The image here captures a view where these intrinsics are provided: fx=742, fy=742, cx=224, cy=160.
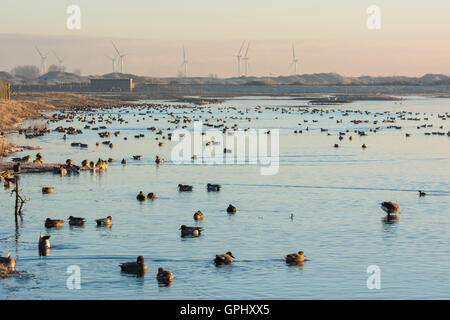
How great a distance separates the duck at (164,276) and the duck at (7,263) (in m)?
6.35

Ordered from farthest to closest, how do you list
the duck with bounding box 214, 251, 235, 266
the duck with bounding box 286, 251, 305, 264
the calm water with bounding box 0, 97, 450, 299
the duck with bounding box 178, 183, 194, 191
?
the duck with bounding box 178, 183, 194, 191 < the duck with bounding box 286, 251, 305, 264 < the duck with bounding box 214, 251, 235, 266 < the calm water with bounding box 0, 97, 450, 299

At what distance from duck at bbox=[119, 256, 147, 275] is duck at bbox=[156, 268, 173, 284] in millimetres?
1127

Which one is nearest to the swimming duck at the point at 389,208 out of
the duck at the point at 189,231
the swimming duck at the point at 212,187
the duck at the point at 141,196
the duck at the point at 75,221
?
the duck at the point at 189,231

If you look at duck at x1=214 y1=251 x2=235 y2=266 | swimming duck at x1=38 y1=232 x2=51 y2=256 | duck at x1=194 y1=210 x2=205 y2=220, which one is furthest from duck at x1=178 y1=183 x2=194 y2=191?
duck at x1=214 y1=251 x2=235 y2=266

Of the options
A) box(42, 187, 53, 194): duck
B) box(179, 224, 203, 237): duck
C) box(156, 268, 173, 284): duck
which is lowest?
box(156, 268, 173, 284): duck

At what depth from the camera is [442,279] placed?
103 ft

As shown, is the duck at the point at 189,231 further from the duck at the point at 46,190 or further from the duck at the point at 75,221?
the duck at the point at 46,190

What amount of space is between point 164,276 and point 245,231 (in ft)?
35.4

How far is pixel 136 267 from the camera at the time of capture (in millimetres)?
31172

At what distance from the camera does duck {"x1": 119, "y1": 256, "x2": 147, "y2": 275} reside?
31156mm

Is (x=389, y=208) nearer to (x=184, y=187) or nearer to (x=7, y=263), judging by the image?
(x=184, y=187)

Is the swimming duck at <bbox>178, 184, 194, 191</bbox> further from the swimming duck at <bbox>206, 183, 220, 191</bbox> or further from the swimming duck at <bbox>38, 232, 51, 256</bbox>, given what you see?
the swimming duck at <bbox>38, 232, 51, 256</bbox>

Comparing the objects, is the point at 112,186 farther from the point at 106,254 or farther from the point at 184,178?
the point at 106,254
